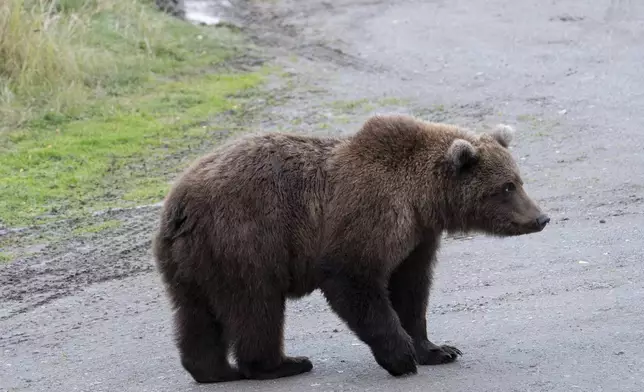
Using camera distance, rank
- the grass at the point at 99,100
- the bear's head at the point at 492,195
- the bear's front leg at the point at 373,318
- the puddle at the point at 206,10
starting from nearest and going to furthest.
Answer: the bear's front leg at the point at 373,318
the bear's head at the point at 492,195
the grass at the point at 99,100
the puddle at the point at 206,10

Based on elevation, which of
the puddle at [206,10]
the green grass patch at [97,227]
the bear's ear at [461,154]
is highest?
the bear's ear at [461,154]

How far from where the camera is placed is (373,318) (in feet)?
22.6

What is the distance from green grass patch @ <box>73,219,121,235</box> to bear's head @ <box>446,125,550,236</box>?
16.0 ft

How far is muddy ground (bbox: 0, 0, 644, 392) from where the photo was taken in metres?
7.18

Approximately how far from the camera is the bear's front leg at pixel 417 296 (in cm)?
739

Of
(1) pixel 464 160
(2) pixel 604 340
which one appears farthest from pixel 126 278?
(2) pixel 604 340

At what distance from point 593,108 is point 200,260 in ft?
29.5

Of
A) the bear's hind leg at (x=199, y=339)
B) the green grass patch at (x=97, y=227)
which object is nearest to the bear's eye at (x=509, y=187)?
the bear's hind leg at (x=199, y=339)

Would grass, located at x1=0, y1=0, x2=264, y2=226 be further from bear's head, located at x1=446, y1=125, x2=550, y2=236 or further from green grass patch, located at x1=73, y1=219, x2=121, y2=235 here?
bear's head, located at x1=446, y1=125, x2=550, y2=236

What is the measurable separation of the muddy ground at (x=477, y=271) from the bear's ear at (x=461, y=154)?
130 cm

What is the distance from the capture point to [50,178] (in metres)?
12.9

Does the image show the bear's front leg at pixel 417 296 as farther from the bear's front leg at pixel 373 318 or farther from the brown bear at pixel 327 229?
the bear's front leg at pixel 373 318

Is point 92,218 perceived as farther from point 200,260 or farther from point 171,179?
point 200,260

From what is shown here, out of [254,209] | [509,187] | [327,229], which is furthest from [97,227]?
[509,187]
